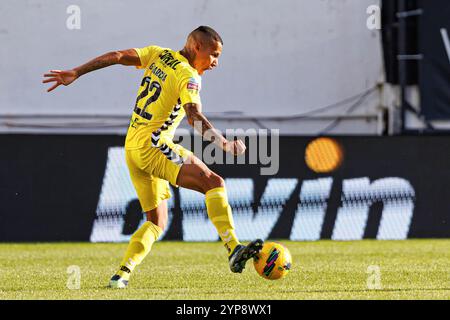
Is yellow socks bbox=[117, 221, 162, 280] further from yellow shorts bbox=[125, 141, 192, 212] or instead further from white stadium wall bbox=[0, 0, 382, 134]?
white stadium wall bbox=[0, 0, 382, 134]

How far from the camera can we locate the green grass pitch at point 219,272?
832 cm

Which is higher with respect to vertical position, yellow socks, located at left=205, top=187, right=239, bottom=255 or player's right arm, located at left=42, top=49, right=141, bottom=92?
Result: player's right arm, located at left=42, top=49, right=141, bottom=92

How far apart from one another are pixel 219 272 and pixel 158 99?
243 centimetres

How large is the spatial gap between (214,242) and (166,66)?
21.7 feet

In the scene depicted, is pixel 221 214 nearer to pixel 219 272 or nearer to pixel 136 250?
pixel 136 250

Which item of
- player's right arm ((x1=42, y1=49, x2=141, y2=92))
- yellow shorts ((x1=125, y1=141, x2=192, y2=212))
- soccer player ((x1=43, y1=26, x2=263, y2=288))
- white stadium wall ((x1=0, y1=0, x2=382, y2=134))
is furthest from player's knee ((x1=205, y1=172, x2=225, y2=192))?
white stadium wall ((x1=0, y1=0, x2=382, y2=134))

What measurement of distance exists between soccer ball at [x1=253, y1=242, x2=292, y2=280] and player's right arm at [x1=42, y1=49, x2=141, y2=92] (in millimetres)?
1983

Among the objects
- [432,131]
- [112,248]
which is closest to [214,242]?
[112,248]

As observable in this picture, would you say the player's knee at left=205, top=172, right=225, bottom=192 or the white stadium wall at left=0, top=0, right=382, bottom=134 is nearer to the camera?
the player's knee at left=205, top=172, right=225, bottom=192

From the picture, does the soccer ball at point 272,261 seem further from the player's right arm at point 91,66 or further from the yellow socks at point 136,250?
the player's right arm at point 91,66

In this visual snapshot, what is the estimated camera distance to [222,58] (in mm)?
19266

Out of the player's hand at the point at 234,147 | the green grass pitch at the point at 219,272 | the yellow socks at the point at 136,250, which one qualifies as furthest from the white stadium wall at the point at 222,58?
the player's hand at the point at 234,147

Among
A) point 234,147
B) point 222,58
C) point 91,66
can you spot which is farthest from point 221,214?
point 222,58

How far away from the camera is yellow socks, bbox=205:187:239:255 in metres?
8.57
